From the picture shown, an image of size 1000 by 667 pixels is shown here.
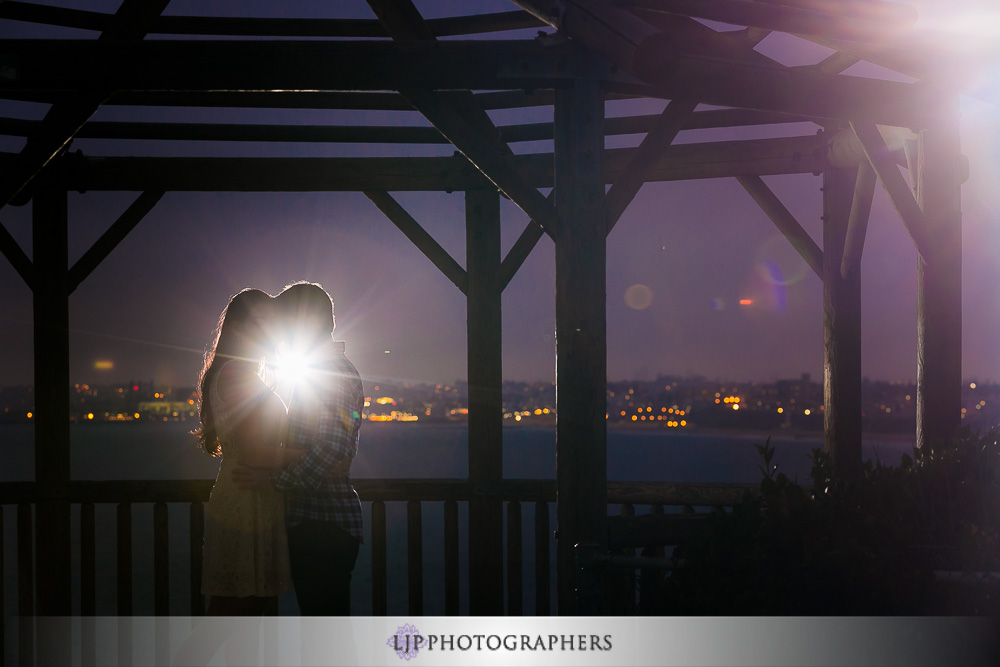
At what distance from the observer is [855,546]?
268 centimetres

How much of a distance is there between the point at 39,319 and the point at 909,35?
5107mm

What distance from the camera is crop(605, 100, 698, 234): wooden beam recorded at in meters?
3.47

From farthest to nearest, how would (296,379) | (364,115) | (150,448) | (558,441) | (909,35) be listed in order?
(150,448) < (364,115) < (909,35) < (558,441) < (296,379)

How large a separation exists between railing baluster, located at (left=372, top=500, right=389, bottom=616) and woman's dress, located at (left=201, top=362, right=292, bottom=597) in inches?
66.4

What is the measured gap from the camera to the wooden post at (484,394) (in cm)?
497

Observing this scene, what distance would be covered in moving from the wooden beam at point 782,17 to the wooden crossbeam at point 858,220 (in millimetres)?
1120

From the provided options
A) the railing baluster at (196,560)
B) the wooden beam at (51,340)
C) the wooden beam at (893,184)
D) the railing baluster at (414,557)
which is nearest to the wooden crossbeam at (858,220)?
the wooden beam at (893,184)

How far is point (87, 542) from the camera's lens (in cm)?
477

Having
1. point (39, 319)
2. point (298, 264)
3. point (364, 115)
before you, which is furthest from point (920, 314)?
point (298, 264)

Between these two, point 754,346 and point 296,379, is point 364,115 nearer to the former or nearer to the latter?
point 296,379

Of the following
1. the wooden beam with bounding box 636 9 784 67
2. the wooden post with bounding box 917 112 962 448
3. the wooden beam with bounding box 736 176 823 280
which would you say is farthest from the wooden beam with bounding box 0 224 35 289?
the wooden post with bounding box 917 112 962 448

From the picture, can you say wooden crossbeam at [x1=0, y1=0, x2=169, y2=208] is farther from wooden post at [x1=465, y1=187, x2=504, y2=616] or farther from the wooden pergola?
wooden post at [x1=465, y1=187, x2=504, y2=616]

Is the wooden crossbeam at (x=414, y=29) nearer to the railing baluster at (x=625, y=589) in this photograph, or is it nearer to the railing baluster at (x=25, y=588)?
the railing baluster at (x=625, y=589)

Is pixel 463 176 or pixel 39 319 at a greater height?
pixel 463 176
